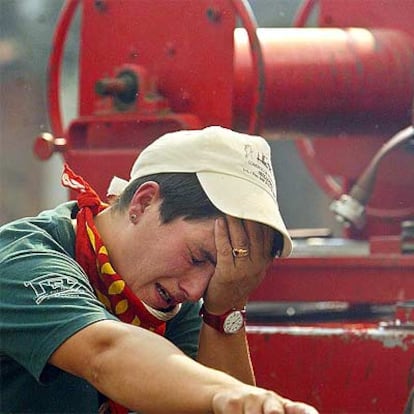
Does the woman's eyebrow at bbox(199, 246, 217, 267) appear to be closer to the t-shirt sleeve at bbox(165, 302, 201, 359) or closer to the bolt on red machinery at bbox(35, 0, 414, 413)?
the t-shirt sleeve at bbox(165, 302, 201, 359)

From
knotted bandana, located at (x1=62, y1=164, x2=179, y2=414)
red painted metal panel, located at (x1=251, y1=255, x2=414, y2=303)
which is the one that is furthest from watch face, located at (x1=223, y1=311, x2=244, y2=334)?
red painted metal panel, located at (x1=251, y1=255, x2=414, y2=303)

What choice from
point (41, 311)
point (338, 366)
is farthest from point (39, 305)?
point (338, 366)

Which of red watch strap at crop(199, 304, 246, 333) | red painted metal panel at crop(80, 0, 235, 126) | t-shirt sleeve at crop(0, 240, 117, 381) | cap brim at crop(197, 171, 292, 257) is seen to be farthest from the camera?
red painted metal panel at crop(80, 0, 235, 126)

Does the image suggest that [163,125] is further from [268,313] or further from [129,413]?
[129,413]

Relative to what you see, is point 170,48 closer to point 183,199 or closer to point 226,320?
point 226,320

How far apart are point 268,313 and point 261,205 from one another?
1.30 metres

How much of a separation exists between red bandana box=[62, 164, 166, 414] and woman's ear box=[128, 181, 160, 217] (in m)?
0.08

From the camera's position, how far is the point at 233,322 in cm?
259

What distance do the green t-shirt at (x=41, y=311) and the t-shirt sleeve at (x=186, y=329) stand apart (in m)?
0.28

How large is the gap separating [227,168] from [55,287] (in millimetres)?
402

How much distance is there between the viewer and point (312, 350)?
3072 mm

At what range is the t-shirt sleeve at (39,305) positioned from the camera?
77.7 inches

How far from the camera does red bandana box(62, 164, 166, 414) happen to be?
2283 mm

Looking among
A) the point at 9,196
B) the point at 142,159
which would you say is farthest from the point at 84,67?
the point at 9,196
